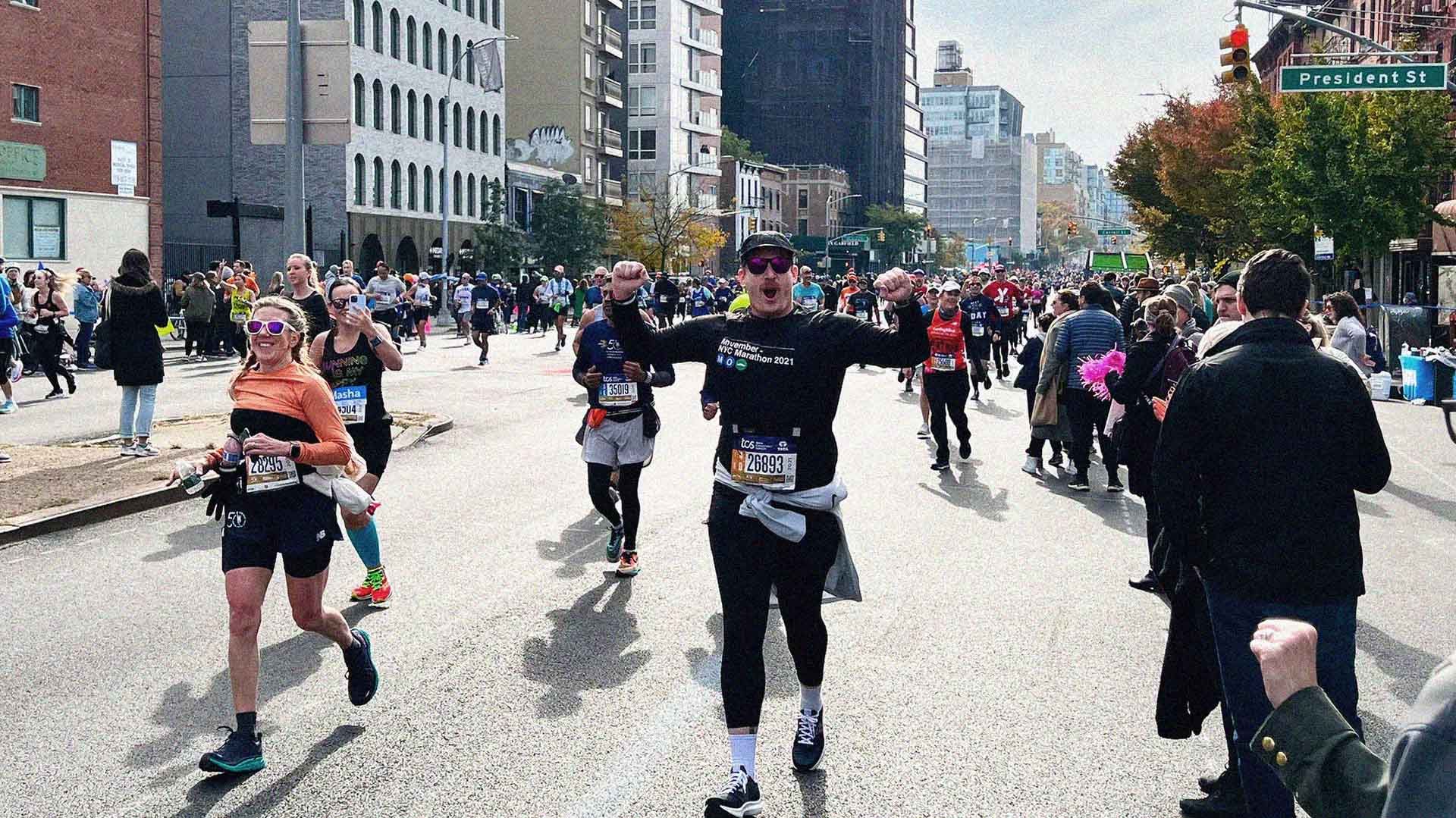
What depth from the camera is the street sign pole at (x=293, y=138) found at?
1587cm

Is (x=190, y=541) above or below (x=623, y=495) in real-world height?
below

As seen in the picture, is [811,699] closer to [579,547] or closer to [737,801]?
[737,801]

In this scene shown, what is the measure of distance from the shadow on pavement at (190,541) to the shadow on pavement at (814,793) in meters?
5.48

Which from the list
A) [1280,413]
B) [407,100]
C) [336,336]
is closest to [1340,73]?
[336,336]

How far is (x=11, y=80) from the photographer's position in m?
36.3

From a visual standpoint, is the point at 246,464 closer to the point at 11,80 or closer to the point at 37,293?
the point at 37,293

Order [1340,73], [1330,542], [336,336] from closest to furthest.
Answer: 1. [1330,542]
2. [336,336]
3. [1340,73]

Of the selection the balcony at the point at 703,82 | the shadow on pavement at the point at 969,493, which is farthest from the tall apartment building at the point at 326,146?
the balcony at the point at 703,82

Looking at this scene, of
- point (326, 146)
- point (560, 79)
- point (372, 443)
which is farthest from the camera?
point (560, 79)

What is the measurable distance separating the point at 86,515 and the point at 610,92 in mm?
80613

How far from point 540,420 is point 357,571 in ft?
30.8

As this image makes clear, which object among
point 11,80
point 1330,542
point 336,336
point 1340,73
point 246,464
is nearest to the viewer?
point 1330,542

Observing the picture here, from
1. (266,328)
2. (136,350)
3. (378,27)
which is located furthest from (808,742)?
(378,27)

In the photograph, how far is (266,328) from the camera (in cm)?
553
